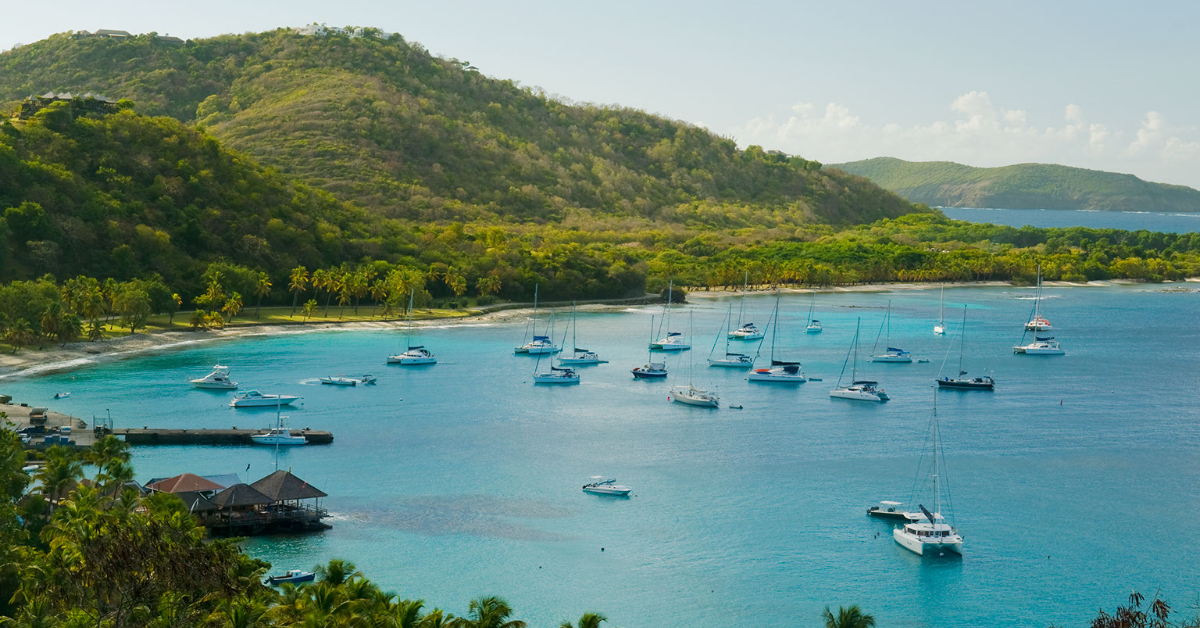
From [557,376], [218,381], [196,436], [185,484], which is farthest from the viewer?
[557,376]

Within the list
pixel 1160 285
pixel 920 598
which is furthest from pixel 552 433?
pixel 1160 285

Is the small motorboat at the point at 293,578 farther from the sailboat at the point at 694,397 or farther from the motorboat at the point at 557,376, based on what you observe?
the motorboat at the point at 557,376

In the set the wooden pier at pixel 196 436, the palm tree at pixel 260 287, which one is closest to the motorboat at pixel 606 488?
the wooden pier at pixel 196 436

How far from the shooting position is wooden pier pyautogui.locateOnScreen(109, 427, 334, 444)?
2373 inches

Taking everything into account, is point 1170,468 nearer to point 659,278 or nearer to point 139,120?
point 659,278

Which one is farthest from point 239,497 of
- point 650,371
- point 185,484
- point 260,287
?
point 260,287

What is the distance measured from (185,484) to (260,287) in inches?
2562

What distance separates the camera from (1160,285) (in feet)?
623

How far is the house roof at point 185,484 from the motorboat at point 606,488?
17.1 metres

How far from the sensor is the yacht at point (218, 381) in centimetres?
7538

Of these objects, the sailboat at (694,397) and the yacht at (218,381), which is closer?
the yacht at (218,381)

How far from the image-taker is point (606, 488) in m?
54.4

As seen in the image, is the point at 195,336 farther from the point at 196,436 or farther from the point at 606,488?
the point at 606,488

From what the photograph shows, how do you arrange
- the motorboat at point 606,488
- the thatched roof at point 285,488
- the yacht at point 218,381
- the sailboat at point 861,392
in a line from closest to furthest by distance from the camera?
1. the thatched roof at point 285,488
2. the motorboat at point 606,488
3. the yacht at point 218,381
4. the sailboat at point 861,392
